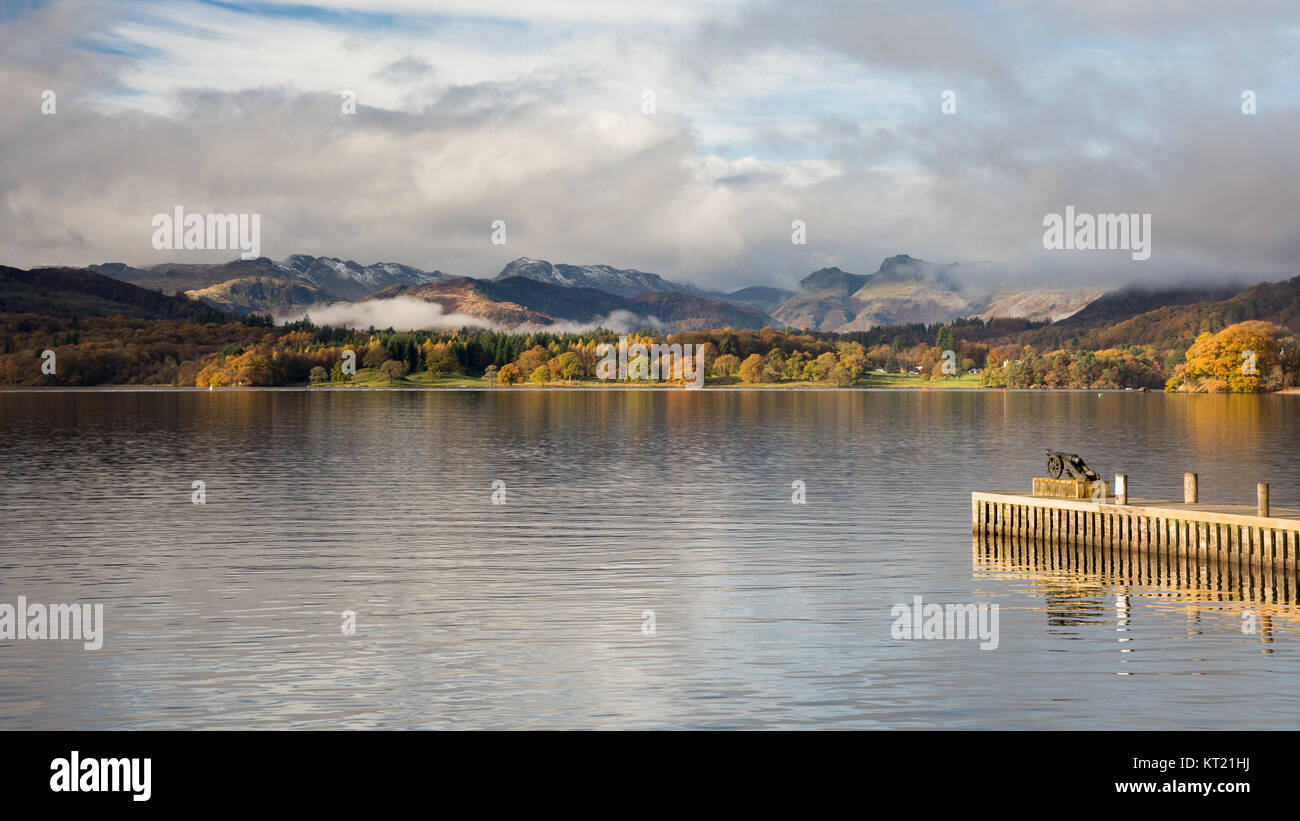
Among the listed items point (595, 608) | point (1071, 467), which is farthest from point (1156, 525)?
point (595, 608)

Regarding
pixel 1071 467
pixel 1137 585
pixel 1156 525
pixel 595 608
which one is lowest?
pixel 1137 585

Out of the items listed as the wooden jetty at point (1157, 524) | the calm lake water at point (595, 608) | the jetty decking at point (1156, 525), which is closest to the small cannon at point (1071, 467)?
the wooden jetty at point (1157, 524)

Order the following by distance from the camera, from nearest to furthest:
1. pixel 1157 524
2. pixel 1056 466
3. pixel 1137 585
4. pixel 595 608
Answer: pixel 595 608 < pixel 1137 585 < pixel 1157 524 < pixel 1056 466

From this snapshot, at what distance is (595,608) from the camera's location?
3888cm

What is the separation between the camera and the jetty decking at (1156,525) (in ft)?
146

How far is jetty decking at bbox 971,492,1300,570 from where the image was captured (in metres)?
44.5

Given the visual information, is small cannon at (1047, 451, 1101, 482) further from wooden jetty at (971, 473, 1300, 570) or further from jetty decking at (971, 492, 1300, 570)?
jetty decking at (971, 492, 1300, 570)

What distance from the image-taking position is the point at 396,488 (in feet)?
266

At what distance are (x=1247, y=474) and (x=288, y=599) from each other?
72313 millimetres

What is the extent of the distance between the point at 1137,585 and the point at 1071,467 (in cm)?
1478

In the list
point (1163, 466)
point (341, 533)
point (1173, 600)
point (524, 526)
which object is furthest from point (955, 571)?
point (1163, 466)

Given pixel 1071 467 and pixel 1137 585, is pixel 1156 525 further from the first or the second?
pixel 1071 467

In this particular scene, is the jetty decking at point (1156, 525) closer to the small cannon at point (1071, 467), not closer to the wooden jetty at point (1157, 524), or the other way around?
the wooden jetty at point (1157, 524)
